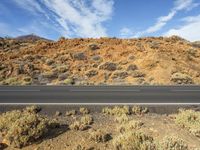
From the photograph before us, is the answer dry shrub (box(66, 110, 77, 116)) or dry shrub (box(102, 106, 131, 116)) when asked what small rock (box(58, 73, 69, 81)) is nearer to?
dry shrub (box(66, 110, 77, 116))

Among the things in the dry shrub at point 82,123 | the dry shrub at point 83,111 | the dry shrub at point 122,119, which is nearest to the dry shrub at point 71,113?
the dry shrub at point 83,111

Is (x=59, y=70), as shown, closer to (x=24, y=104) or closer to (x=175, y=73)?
(x=175, y=73)

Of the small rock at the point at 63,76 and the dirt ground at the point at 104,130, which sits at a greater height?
the small rock at the point at 63,76

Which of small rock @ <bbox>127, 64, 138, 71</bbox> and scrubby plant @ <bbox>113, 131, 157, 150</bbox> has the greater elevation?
small rock @ <bbox>127, 64, 138, 71</bbox>

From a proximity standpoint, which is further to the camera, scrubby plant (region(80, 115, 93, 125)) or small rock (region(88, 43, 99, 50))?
small rock (region(88, 43, 99, 50))

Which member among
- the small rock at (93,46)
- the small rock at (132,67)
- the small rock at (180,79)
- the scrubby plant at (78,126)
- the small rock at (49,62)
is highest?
the small rock at (93,46)

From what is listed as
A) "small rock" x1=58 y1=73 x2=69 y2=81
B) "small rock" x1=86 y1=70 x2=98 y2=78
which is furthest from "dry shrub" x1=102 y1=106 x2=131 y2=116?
"small rock" x1=86 y1=70 x2=98 y2=78

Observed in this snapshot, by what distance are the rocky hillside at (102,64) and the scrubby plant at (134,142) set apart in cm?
1788

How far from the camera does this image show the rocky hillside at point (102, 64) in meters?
29.4

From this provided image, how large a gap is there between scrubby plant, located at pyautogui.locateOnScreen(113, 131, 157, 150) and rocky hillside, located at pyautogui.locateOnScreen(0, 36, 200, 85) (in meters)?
17.9

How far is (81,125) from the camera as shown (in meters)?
10.1

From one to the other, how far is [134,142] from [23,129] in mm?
3503

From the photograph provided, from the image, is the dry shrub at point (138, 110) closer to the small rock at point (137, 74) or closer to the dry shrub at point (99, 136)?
the dry shrub at point (99, 136)

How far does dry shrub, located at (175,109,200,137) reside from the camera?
9.64 metres
